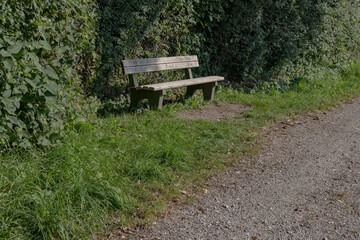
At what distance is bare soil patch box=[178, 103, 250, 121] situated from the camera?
268 inches

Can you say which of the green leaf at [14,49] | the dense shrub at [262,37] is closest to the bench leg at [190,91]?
the dense shrub at [262,37]

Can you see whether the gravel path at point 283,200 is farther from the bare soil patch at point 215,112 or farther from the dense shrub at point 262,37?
the dense shrub at point 262,37

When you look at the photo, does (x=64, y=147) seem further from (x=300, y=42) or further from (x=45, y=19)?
(x=300, y=42)

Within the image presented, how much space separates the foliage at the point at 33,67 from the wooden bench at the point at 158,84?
74.3 inches

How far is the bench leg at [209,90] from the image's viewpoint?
788 centimetres

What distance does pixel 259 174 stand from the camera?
4.46m

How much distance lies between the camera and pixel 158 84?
6.57 m

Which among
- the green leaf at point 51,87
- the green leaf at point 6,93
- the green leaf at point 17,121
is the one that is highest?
the green leaf at point 6,93

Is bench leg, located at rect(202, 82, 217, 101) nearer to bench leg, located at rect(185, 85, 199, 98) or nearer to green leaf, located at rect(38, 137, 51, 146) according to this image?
bench leg, located at rect(185, 85, 199, 98)

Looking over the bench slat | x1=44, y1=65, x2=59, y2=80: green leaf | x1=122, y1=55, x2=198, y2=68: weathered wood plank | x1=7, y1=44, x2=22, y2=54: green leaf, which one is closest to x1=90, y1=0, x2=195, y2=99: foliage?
x1=122, y1=55, x2=198, y2=68: weathered wood plank

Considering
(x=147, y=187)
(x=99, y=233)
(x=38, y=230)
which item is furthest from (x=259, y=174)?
(x=38, y=230)

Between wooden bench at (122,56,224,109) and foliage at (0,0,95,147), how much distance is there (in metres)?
1.89

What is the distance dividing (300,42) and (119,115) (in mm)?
6122

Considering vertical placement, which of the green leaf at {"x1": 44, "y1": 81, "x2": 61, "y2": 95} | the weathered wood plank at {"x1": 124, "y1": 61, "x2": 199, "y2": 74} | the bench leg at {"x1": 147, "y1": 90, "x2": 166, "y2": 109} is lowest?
the bench leg at {"x1": 147, "y1": 90, "x2": 166, "y2": 109}
